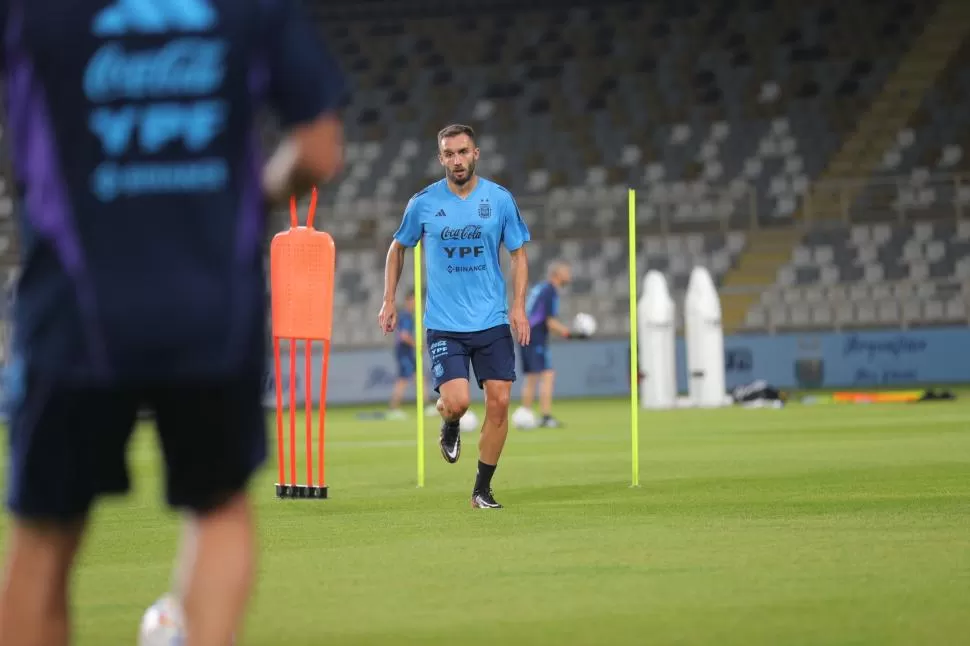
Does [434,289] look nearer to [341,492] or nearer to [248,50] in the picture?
[341,492]

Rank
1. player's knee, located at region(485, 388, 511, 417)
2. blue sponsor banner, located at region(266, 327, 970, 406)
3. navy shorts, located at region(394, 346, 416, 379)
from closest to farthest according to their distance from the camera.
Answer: player's knee, located at region(485, 388, 511, 417), navy shorts, located at region(394, 346, 416, 379), blue sponsor banner, located at region(266, 327, 970, 406)

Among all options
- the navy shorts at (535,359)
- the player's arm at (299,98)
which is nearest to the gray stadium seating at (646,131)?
the navy shorts at (535,359)

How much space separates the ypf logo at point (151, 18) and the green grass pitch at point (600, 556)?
2.60 metres

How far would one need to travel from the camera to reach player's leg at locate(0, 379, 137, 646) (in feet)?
10.6

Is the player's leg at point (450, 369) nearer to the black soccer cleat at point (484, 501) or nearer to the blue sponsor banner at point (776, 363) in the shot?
the black soccer cleat at point (484, 501)

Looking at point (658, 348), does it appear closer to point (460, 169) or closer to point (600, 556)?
point (460, 169)

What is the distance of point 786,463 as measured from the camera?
13.4 m

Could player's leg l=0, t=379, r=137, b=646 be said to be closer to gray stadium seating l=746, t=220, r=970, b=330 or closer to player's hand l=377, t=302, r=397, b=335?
player's hand l=377, t=302, r=397, b=335

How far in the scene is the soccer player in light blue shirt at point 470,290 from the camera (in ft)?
32.7

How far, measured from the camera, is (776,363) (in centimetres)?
3034

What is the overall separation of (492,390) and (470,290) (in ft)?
2.02

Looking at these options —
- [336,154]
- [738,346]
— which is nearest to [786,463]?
[336,154]

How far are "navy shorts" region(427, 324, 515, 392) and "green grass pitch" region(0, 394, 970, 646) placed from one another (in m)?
0.81

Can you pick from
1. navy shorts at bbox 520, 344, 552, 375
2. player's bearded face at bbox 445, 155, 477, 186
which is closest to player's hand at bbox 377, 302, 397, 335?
player's bearded face at bbox 445, 155, 477, 186
